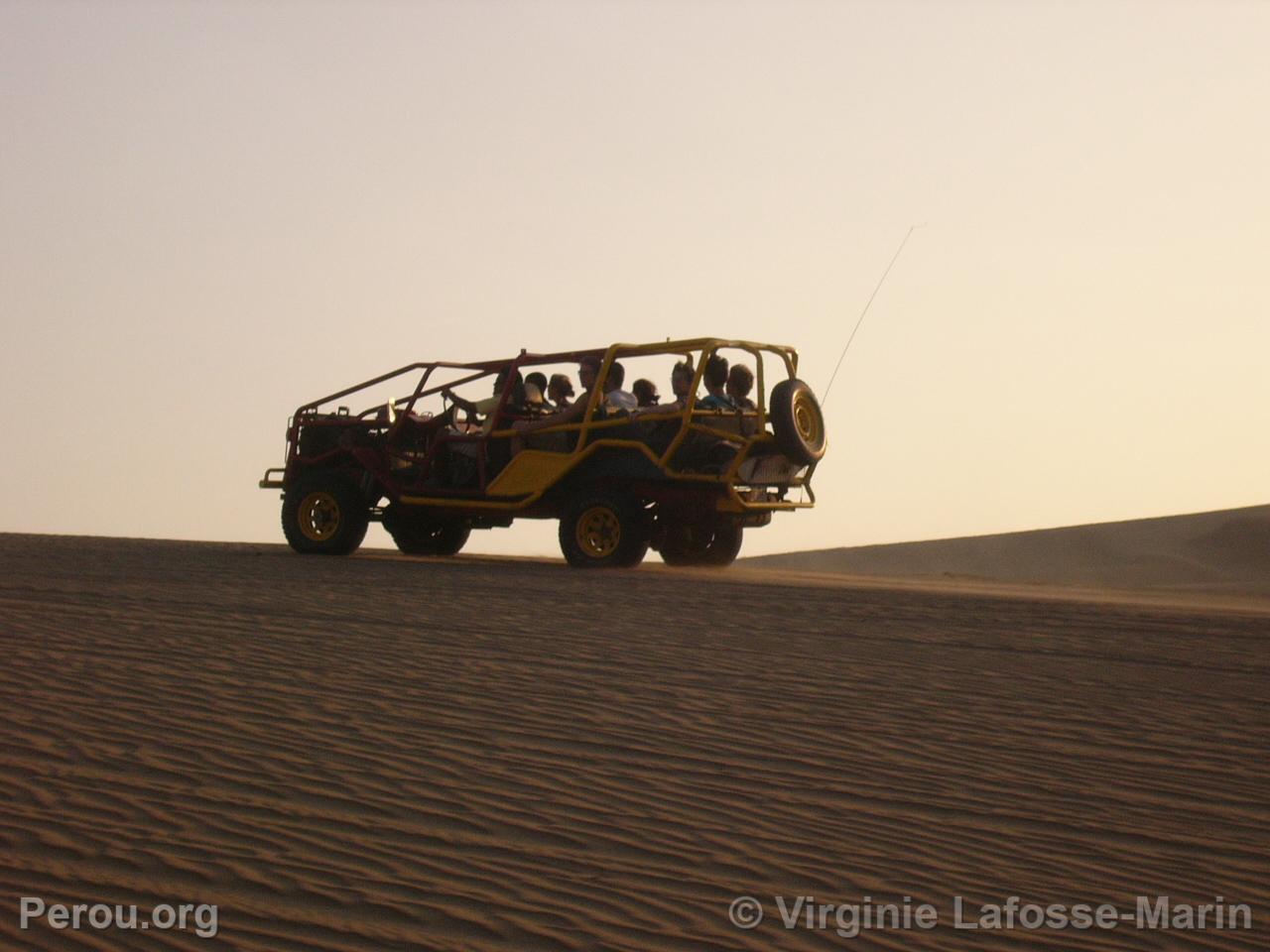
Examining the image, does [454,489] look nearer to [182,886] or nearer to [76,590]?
[76,590]

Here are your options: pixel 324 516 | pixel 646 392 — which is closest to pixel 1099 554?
pixel 646 392

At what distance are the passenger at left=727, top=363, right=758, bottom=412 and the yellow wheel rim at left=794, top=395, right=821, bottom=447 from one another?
14.8 inches

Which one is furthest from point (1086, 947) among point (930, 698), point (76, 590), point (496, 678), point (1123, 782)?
point (76, 590)

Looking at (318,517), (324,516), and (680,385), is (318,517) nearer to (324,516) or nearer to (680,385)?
(324,516)

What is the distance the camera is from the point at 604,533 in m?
14.0

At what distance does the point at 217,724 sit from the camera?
18.3 ft

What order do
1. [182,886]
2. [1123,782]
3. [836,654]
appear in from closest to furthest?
1. [182,886]
2. [1123,782]
3. [836,654]

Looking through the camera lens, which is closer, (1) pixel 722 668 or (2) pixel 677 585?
(1) pixel 722 668

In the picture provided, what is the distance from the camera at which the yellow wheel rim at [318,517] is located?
51.2 ft

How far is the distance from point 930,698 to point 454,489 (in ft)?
28.8

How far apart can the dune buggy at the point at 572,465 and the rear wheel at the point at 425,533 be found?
2 centimetres

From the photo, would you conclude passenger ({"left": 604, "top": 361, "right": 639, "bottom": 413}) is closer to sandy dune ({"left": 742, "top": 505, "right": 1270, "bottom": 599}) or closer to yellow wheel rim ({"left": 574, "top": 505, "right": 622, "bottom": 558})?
yellow wheel rim ({"left": 574, "top": 505, "right": 622, "bottom": 558})

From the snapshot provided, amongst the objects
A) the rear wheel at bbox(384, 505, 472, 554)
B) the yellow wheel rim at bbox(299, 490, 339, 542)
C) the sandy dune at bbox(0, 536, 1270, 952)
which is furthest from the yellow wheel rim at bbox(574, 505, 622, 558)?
the sandy dune at bbox(0, 536, 1270, 952)

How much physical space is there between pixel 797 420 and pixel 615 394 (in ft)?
5.35
